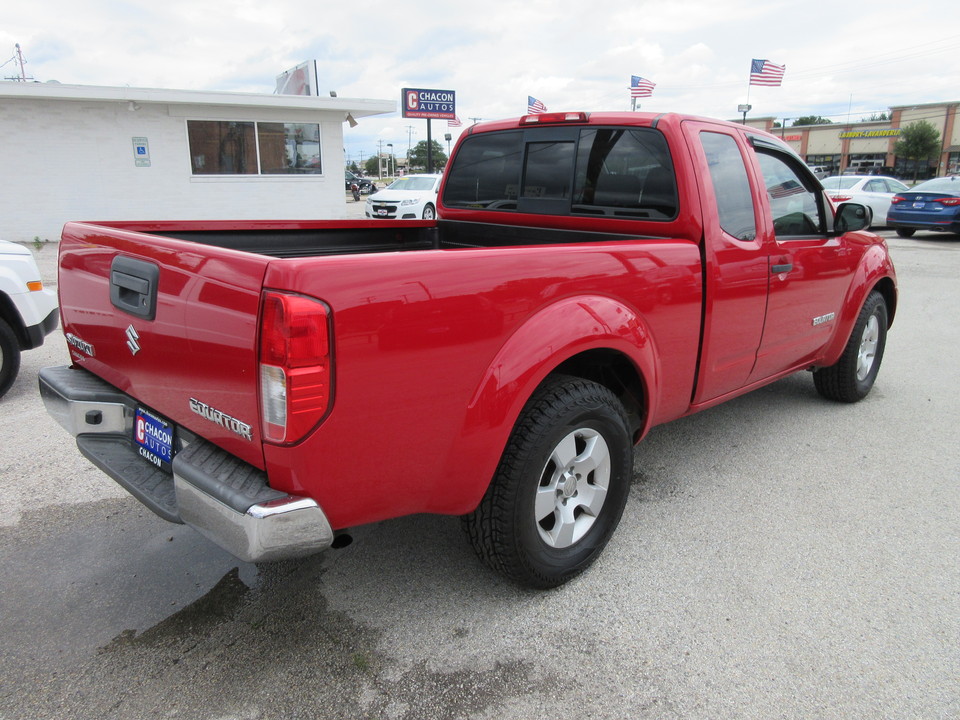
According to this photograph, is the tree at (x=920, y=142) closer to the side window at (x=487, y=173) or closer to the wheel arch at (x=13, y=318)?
the side window at (x=487, y=173)

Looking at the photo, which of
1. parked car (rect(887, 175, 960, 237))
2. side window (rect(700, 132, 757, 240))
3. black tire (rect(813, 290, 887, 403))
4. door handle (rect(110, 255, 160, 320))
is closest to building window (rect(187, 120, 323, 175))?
parked car (rect(887, 175, 960, 237))

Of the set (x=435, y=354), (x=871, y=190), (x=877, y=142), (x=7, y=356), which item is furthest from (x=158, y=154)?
(x=877, y=142)

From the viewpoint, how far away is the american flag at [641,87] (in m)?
22.8

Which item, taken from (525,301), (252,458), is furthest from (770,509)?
(252,458)

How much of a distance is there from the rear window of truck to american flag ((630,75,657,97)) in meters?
20.7

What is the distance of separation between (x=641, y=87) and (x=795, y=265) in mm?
21457

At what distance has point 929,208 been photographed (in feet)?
51.7

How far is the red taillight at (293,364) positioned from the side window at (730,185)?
2.25 m

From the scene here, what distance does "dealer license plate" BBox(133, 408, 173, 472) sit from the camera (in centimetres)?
240

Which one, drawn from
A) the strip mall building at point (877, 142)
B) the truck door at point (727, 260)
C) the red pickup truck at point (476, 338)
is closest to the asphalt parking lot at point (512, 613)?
the red pickup truck at point (476, 338)

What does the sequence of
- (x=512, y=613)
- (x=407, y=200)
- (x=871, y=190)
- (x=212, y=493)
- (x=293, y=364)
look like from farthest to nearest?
(x=407, y=200) < (x=871, y=190) < (x=512, y=613) < (x=212, y=493) < (x=293, y=364)

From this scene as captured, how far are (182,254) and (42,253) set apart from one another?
14.1 m

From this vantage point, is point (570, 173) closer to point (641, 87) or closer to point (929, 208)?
point (929, 208)

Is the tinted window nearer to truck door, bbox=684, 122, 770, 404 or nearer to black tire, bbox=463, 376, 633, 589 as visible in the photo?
truck door, bbox=684, 122, 770, 404
